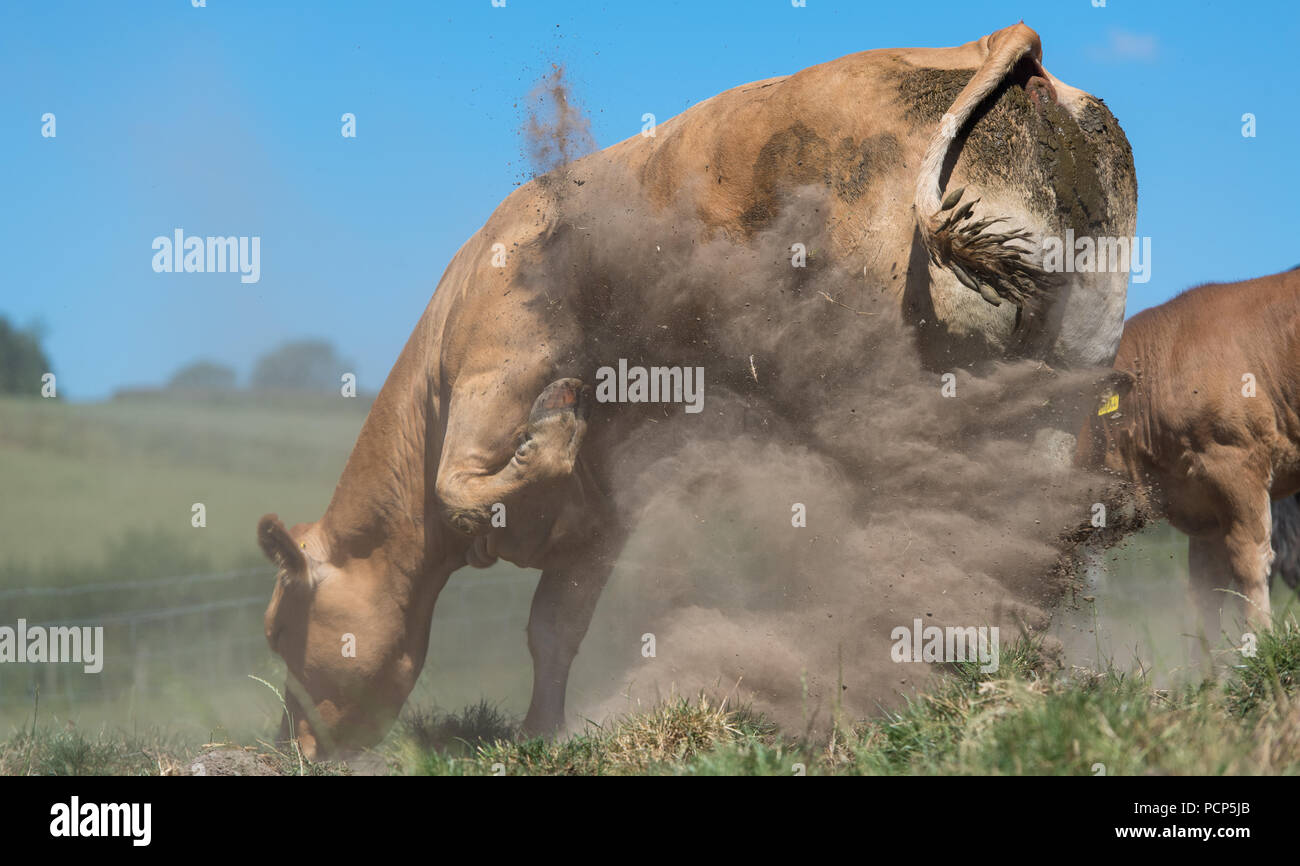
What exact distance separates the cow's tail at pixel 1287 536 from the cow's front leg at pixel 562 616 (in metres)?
6.52

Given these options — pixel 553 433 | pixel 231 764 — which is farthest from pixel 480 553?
pixel 231 764

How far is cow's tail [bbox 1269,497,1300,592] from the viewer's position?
28.6 feet

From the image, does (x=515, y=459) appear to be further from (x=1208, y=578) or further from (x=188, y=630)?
(x=188, y=630)

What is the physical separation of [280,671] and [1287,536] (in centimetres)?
874

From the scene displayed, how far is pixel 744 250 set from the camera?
4.67m

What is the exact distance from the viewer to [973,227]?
399 cm

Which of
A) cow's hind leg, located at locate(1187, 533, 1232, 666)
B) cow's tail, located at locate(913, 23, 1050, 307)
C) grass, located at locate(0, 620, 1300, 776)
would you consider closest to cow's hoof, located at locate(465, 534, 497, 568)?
grass, located at locate(0, 620, 1300, 776)

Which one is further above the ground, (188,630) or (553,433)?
(553,433)

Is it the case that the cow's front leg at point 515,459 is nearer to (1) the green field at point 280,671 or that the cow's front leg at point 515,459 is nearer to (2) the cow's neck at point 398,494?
(2) the cow's neck at point 398,494

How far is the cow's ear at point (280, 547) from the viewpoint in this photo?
594cm

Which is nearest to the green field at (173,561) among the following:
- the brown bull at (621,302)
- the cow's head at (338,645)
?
the cow's head at (338,645)

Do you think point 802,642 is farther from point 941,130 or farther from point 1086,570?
point 941,130

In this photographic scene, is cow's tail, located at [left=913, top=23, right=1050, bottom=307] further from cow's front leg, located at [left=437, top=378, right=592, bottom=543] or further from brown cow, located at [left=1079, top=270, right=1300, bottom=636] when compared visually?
brown cow, located at [left=1079, top=270, right=1300, bottom=636]
